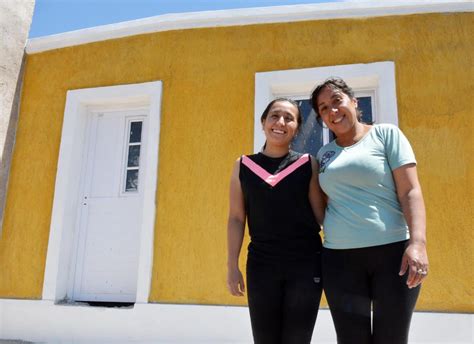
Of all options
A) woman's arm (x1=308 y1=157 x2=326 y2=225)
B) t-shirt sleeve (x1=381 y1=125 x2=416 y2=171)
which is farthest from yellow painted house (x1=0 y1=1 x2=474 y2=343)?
t-shirt sleeve (x1=381 y1=125 x2=416 y2=171)

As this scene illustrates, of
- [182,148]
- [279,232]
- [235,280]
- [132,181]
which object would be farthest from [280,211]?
[132,181]

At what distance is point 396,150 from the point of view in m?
1.85

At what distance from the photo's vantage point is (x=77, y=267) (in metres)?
4.62

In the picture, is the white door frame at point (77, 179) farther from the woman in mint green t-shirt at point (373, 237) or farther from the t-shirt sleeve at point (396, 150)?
the t-shirt sleeve at point (396, 150)

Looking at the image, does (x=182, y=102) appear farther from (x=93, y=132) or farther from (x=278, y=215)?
(x=278, y=215)

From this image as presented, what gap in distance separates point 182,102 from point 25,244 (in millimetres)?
2271

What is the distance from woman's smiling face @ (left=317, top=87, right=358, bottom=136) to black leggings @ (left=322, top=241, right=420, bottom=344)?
610 millimetres

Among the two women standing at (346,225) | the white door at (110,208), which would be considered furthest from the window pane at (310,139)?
the two women standing at (346,225)

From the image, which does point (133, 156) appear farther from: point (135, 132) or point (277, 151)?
point (277, 151)

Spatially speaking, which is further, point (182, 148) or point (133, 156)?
point (133, 156)

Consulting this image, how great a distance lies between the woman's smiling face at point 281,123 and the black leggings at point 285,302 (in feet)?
2.17

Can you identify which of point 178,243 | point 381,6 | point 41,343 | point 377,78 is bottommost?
point 41,343

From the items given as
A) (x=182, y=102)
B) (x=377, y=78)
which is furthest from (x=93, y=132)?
(x=377, y=78)

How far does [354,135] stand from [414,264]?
678mm
